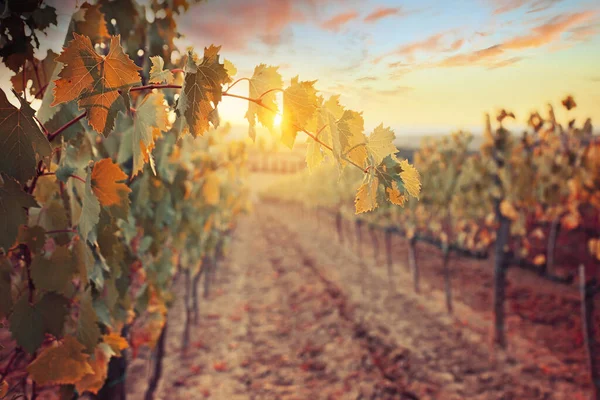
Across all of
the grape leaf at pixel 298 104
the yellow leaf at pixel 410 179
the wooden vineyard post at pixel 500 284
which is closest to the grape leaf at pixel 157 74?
the grape leaf at pixel 298 104

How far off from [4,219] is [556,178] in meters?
8.55

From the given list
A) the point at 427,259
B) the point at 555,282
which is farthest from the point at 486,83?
the point at 427,259

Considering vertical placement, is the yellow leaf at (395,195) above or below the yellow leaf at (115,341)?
above

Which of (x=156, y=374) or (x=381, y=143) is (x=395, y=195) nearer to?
(x=381, y=143)

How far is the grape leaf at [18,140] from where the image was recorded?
931 millimetres

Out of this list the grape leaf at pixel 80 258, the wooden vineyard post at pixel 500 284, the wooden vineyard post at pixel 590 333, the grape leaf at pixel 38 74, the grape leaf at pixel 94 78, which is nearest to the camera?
the grape leaf at pixel 94 78

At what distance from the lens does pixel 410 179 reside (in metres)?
1.07

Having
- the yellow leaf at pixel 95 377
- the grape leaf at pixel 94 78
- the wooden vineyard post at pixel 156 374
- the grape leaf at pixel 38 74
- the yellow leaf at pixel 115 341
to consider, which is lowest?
the wooden vineyard post at pixel 156 374

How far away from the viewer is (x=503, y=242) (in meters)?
6.92

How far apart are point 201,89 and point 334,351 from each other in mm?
6054

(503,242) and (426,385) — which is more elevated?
(503,242)

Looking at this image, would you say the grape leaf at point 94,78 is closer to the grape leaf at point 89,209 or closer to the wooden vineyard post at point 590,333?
the grape leaf at point 89,209

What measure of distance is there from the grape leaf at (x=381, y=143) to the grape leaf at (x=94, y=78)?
63 centimetres

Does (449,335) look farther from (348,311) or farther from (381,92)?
(381,92)
